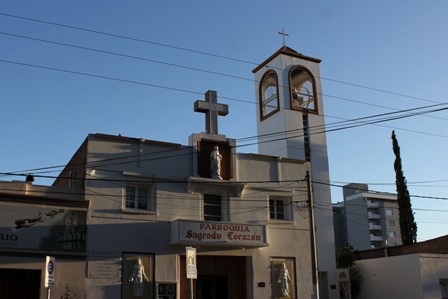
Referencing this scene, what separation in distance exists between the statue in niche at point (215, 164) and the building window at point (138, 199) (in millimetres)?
3162

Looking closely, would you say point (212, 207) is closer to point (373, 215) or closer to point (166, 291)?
point (166, 291)

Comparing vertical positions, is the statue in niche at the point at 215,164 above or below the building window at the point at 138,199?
above

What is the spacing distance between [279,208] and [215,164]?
4040 millimetres

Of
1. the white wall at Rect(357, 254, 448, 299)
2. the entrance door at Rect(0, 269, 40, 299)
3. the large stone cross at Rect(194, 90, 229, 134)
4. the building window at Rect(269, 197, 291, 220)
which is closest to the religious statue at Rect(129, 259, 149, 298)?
the entrance door at Rect(0, 269, 40, 299)

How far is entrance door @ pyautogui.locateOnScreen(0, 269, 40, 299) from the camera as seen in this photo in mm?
20516

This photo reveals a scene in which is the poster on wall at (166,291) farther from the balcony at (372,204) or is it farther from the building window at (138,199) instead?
the balcony at (372,204)

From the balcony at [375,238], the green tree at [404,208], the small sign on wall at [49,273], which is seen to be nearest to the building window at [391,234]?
the balcony at [375,238]

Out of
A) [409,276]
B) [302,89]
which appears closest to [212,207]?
[409,276]

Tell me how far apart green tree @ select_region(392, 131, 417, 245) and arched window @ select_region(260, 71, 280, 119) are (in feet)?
36.2

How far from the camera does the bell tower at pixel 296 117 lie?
40531 millimetres

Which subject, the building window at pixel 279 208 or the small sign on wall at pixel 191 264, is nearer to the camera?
the small sign on wall at pixel 191 264

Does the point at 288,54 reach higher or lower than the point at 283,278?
higher

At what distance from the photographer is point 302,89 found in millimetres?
45219

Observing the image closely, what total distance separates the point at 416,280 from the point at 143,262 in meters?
16.1
